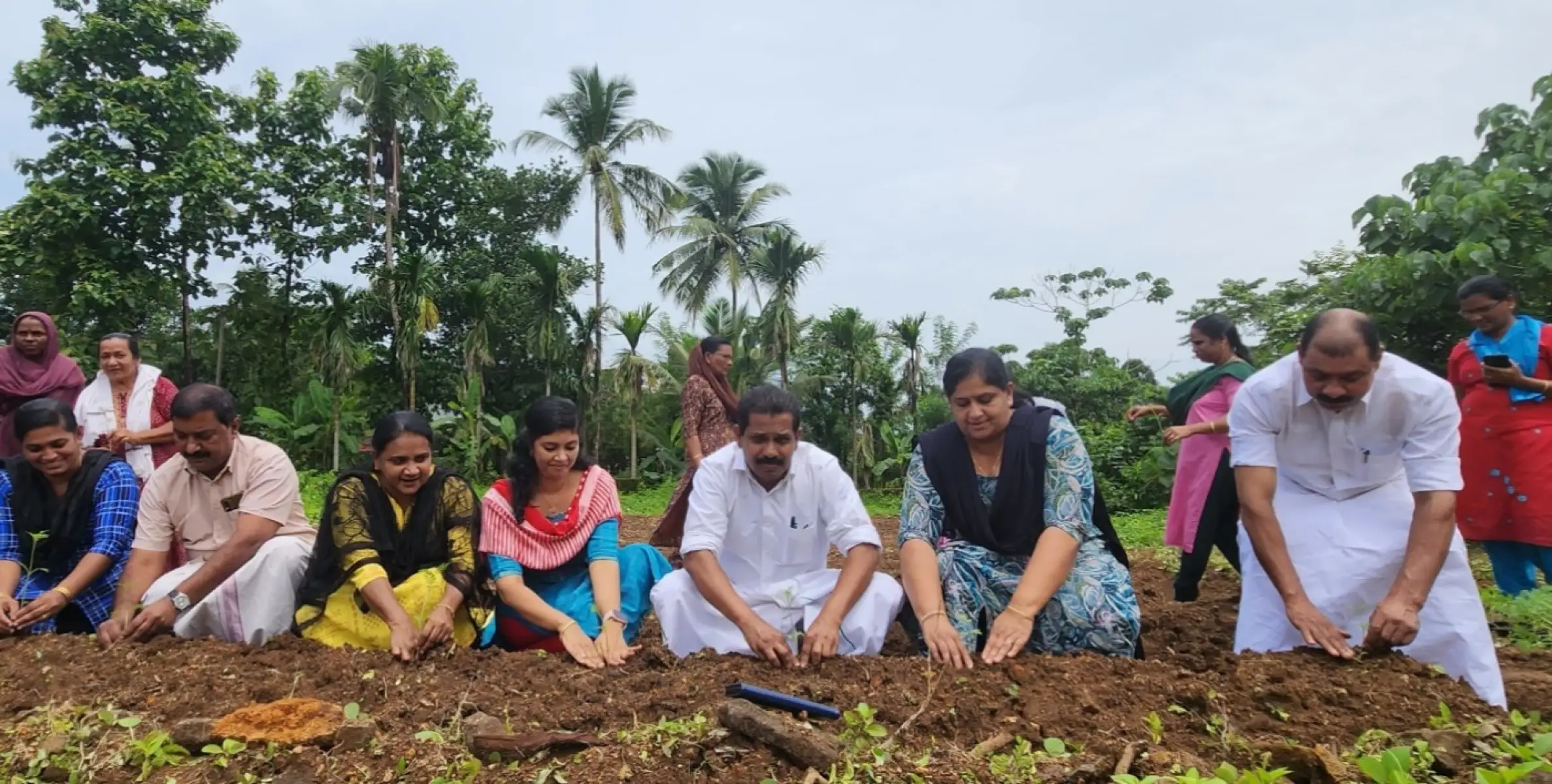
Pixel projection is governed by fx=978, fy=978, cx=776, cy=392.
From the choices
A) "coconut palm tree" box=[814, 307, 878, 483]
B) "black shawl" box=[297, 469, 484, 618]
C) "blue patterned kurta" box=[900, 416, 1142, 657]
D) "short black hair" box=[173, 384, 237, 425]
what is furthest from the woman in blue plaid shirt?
"coconut palm tree" box=[814, 307, 878, 483]

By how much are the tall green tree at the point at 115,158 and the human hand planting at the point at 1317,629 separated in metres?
18.0

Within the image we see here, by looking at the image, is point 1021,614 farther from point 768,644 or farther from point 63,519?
point 63,519

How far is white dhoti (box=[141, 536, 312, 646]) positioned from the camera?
3.76 m

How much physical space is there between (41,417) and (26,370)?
1.58 metres

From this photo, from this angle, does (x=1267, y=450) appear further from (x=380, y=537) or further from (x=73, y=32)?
(x=73, y=32)

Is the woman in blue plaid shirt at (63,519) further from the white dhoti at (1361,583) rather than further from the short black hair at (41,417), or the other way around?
the white dhoti at (1361,583)

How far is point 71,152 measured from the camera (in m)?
16.0

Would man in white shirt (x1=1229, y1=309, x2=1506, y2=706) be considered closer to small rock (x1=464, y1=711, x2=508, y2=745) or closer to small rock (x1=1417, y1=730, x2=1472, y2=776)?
small rock (x1=1417, y1=730, x2=1472, y2=776)

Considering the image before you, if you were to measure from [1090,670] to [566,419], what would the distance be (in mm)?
2079

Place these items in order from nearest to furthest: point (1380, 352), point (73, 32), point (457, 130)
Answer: point (1380, 352) < point (73, 32) < point (457, 130)

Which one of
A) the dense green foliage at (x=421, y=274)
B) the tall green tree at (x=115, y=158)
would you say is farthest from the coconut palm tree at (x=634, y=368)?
the tall green tree at (x=115, y=158)

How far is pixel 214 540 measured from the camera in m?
3.96

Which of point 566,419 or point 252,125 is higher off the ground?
point 252,125

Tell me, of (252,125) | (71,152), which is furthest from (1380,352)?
(252,125)
